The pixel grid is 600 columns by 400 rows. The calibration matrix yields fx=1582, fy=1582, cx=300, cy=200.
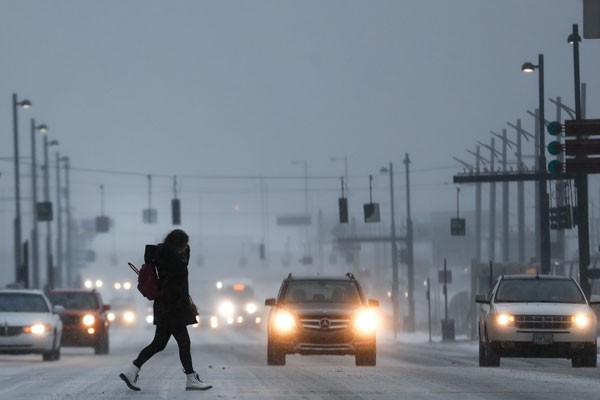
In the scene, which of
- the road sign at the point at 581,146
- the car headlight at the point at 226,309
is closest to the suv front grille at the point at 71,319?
the road sign at the point at 581,146

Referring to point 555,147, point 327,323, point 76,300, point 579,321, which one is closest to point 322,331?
point 327,323

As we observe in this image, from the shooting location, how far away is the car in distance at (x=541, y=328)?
87.7 ft

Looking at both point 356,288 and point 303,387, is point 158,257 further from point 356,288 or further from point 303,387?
point 356,288

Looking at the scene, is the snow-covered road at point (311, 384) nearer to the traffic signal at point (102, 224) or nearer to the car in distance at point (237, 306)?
the car in distance at point (237, 306)

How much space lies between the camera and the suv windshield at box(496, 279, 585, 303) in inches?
1087

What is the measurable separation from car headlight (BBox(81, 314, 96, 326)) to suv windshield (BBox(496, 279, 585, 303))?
1590 cm

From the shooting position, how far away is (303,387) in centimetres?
1898

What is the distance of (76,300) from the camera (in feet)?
138

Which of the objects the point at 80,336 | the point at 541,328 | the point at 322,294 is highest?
the point at 322,294

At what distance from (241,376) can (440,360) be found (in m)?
12.2

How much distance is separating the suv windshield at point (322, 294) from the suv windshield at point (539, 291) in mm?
2750

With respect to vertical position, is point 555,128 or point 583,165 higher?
point 555,128

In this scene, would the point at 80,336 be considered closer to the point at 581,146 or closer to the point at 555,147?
the point at 555,147

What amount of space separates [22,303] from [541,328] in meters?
12.7
